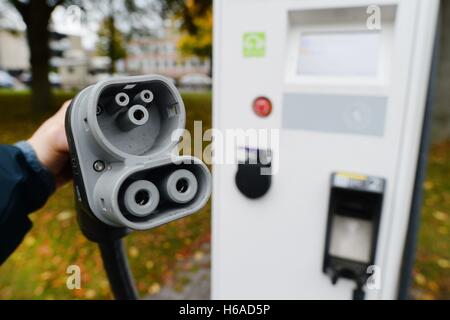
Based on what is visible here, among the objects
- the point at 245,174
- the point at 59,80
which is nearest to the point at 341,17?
the point at 245,174

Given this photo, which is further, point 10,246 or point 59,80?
point 59,80

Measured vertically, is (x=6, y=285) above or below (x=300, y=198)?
below

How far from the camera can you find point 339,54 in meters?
1.56

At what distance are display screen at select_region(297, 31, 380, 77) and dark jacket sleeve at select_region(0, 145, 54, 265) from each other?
1120 mm

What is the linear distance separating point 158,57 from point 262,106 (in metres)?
15.1

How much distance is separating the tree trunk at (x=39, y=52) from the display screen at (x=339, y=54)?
309 inches

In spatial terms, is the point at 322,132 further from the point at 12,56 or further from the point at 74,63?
the point at 12,56

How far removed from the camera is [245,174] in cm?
174

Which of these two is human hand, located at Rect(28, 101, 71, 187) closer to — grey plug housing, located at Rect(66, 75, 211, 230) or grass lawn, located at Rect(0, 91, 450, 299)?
grey plug housing, located at Rect(66, 75, 211, 230)

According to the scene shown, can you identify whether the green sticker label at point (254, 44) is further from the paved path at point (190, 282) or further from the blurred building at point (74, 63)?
the blurred building at point (74, 63)

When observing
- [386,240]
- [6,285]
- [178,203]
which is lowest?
[6,285]

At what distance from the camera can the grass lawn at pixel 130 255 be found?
117 inches
